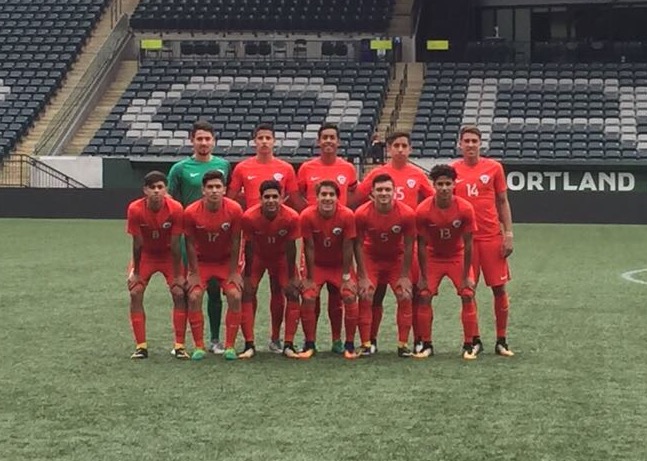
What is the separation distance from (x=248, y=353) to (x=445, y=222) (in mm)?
1677

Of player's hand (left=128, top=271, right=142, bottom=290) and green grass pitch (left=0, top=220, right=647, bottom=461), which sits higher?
player's hand (left=128, top=271, right=142, bottom=290)

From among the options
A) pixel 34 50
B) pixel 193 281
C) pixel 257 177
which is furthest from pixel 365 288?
pixel 34 50

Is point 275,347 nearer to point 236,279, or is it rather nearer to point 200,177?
point 236,279

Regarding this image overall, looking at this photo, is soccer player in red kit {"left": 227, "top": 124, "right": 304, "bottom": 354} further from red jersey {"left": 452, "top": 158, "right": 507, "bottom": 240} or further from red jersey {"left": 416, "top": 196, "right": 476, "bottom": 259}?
red jersey {"left": 452, "top": 158, "right": 507, "bottom": 240}

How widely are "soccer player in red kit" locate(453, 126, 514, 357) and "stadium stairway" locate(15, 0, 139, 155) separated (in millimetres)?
23076

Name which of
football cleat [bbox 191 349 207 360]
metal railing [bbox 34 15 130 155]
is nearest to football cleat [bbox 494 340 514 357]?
football cleat [bbox 191 349 207 360]

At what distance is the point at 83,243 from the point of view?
20484 millimetres

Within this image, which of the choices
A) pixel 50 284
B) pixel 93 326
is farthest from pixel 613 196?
pixel 93 326

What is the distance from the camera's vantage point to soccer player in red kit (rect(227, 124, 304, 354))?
358 inches

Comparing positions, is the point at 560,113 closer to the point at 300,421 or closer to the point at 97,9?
the point at 97,9

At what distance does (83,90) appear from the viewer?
33375 millimetres

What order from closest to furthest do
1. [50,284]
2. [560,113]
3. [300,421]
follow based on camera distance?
1. [300,421]
2. [50,284]
3. [560,113]

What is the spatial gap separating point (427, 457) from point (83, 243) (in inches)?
610

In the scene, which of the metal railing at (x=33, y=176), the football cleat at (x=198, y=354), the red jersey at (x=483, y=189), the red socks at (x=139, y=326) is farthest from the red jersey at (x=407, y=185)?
the metal railing at (x=33, y=176)
